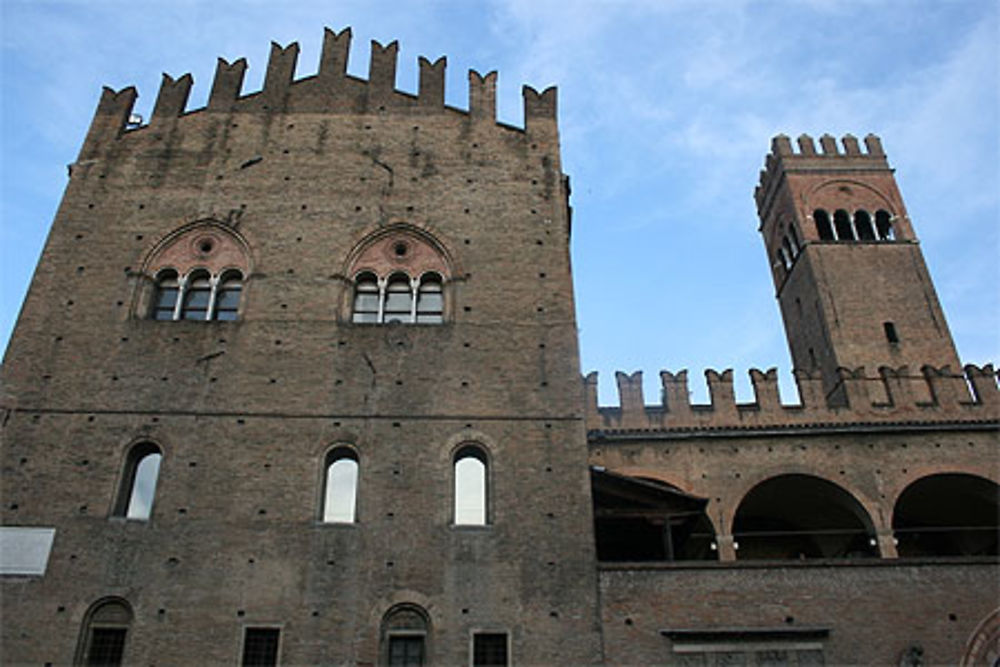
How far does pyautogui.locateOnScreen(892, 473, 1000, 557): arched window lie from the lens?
50.8 feet

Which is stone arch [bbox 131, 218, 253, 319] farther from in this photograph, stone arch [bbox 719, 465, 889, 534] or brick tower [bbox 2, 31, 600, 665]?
stone arch [bbox 719, 465, 889, 534]

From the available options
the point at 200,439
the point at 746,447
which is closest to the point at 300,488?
the point at 200,439

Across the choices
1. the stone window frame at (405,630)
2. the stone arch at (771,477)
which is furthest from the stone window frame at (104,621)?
the stone arch at (771,477)

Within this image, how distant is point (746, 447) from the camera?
1562 centimetres

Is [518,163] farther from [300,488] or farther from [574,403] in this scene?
[300,488]

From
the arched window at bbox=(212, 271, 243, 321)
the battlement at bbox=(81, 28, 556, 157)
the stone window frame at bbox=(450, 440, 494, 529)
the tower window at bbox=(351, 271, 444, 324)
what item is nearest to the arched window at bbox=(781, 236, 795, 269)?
the battlement at bbox=(81, 28, 556, 157)

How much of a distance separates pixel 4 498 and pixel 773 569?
33.4ft

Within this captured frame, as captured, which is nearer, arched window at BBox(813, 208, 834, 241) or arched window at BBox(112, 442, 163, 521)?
arched window at BBox(112, 442, 163, 521)

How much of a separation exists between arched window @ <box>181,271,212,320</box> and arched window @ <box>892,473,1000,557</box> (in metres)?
12.7

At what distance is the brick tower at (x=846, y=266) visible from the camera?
21.2 meters

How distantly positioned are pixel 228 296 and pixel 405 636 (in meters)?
6.16

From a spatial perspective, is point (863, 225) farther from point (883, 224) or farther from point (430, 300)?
point (430, 300)

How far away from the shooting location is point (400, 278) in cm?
1344

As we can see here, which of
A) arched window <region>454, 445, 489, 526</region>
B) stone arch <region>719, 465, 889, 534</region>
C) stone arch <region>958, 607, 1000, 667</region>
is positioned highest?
stone arch <region>719, 465, 889, 534</region>
